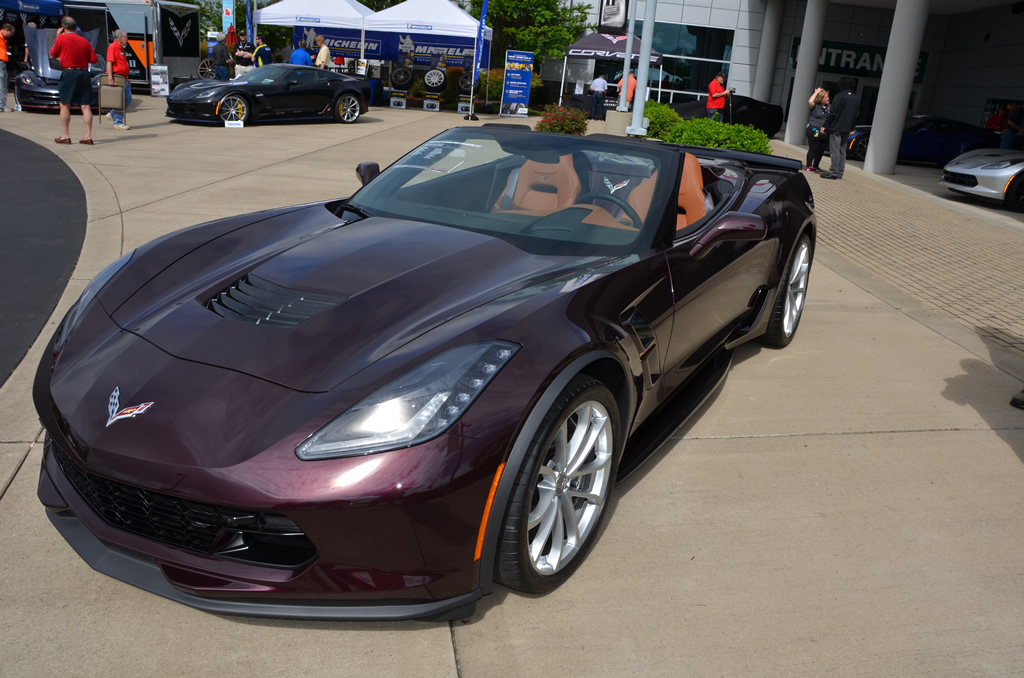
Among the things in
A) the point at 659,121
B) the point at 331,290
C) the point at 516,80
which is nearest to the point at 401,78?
the point at 516,80

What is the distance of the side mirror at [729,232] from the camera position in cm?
337

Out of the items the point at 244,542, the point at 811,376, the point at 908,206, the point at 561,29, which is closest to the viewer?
the point at 244,542

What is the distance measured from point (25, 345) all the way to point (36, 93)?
13794 millimetres

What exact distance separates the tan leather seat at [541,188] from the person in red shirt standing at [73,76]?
9998 millimetres

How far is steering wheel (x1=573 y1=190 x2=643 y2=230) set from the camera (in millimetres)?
3328

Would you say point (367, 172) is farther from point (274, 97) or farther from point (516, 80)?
point (516, 80)

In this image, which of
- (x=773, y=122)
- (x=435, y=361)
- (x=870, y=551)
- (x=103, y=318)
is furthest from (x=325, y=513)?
(x=773, y=122)

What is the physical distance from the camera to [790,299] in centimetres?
507

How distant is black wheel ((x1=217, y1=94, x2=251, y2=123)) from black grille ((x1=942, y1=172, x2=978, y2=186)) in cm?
1267

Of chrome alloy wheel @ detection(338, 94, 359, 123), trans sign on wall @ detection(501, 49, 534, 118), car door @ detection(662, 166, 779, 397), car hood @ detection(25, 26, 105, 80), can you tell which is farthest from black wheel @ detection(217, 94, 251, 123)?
car door @ detection(662, 166, 779, 397)

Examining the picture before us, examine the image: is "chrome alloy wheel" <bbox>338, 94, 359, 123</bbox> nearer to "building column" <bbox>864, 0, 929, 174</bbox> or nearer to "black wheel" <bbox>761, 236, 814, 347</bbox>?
"building column" <bbox>864, 0, 929, 174</bbox>

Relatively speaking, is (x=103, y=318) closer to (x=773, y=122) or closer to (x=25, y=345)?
(x=25, y=345)

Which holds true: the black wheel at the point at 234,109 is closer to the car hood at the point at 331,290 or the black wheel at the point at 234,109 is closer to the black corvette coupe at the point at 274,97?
the black corvette coupe at the point at 274,97

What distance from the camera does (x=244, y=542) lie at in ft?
7.07
